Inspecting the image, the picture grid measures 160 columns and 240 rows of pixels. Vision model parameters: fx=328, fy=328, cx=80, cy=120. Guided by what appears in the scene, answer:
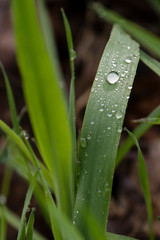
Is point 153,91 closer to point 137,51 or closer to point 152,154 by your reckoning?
point 152,154

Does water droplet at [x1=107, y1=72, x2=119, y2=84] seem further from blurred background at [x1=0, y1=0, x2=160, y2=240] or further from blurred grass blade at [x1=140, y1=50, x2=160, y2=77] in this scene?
blurred background at [x1=0, y1=0, x2=160, y2=240]

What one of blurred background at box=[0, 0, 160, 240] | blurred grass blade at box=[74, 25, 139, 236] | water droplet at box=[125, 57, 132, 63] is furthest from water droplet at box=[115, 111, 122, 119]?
blurred background at box=[0, 0, 160, 240]

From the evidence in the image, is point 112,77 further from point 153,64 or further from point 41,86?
point 41,86

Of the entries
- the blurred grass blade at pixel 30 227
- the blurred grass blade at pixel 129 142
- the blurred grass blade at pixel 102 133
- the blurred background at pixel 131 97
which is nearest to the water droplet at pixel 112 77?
the blurred grass blade at pixel 102 133

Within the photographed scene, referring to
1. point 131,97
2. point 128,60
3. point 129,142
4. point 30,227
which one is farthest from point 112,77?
point 131,97

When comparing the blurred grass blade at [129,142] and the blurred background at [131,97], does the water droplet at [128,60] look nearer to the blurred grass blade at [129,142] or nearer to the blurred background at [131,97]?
the blurred grass blade at [129,142]

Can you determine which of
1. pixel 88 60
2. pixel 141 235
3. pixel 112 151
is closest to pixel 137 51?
pixel 112 151
